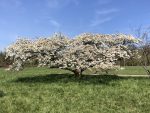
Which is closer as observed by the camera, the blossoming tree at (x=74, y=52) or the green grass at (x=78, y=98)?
A: the green grass at (x=78, y=98)

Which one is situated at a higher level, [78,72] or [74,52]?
[74,52]

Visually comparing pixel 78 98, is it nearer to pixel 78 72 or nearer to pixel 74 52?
pixel 74 52

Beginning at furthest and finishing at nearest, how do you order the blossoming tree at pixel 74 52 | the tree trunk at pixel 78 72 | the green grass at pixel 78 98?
the tree trunk at pixel 78 72, the blossoming tree at pixel 74 52, the green grass at pixel 78 98

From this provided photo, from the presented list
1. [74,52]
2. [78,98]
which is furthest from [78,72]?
[78,98]

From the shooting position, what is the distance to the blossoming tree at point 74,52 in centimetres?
2572

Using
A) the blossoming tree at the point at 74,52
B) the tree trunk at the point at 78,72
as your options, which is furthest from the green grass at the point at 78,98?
the tree trunk at the point at 78,72

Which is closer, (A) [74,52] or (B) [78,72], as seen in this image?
(A) [74,52]

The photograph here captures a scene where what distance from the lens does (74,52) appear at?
25766mm

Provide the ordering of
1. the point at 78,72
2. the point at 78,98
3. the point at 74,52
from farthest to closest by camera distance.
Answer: the point at 78,72 → the point at 74,52 → the point at 78,98

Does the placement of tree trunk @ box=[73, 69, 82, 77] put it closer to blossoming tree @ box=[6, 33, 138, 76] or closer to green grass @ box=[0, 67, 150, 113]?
blossoming tree @ box=[6, 33, 138, 76]

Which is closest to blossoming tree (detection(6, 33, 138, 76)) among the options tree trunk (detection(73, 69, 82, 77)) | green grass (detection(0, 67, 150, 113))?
tree trunk (detection(73, 69, 82, 77))

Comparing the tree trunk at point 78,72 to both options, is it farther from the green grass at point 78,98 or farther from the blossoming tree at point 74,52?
the green grass at point 78,98

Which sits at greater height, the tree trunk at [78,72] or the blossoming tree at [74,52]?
the blossoming tree at [74,52]

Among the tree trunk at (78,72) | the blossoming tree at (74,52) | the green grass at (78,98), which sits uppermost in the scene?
the blossoming tree at (74,52)
